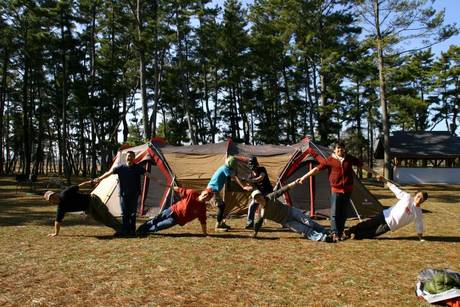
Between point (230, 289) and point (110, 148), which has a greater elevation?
point (110, 148)

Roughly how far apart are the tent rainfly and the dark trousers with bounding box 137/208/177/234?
3.01 meters

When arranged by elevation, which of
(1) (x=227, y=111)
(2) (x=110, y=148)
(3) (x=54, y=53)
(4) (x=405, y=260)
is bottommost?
(4) (x=405, y=260)

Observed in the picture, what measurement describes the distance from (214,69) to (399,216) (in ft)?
102

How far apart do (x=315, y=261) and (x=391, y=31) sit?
2089cm

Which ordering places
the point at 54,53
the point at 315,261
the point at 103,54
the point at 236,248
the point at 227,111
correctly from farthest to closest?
the point at 227,111 → the point at 103,54 → the point at 54,53 → the point at 236,248 → the point at 315,261

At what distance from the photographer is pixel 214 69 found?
3738cm

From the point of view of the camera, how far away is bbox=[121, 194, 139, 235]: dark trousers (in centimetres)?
876

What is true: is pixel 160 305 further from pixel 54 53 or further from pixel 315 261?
pixel 54 53

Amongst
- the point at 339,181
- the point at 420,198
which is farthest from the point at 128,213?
the point at 420,198

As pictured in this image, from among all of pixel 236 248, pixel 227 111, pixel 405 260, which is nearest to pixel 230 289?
pixel 236 248

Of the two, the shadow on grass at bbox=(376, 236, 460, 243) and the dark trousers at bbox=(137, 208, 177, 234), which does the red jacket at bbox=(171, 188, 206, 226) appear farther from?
the shadow on grass at bbox=(376, 236, 460, 243)

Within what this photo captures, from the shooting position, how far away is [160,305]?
4.61m

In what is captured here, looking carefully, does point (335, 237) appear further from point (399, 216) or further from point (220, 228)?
point (220, 228)

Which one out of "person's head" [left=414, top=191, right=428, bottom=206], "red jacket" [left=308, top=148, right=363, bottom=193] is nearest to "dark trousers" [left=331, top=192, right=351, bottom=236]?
"red jacket" [left=308, top=148, right=363, bottom=193]
